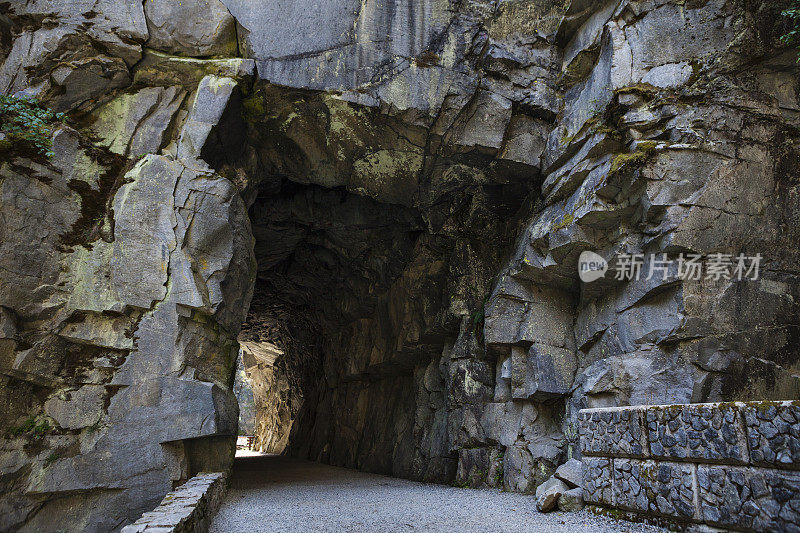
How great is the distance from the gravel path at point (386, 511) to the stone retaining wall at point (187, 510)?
0.92 feet

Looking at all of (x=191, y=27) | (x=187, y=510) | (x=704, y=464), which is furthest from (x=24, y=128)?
(x=704, y=464)

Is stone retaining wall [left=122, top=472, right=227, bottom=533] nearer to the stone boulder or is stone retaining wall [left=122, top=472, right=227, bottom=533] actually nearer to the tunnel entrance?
the tunnel entrance

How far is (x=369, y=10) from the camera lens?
10086 mm

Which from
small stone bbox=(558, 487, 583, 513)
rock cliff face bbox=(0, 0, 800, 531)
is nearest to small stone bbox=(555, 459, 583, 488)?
small stone bbox=(558, 487, 583, 513)

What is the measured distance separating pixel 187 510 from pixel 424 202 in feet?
27.9

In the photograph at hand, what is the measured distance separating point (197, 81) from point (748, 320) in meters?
10.4

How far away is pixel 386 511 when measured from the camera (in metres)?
7.28

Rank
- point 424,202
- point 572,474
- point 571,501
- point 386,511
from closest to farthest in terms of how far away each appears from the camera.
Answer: point 571,501 → point 572,474 → point 386,511 → point 424,202

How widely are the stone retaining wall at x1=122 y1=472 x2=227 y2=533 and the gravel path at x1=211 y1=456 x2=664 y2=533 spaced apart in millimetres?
281

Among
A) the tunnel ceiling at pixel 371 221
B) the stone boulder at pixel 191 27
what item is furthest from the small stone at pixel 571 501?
the stone boulder at pixel 191 27

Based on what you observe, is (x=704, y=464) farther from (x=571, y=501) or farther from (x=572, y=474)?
(x=572, y=474)

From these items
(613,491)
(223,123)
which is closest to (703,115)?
(613,491)

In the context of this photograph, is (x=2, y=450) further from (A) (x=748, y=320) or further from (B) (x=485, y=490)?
(A) (x=748, y=320)

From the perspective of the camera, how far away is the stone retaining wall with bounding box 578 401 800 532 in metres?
A: 4.12
